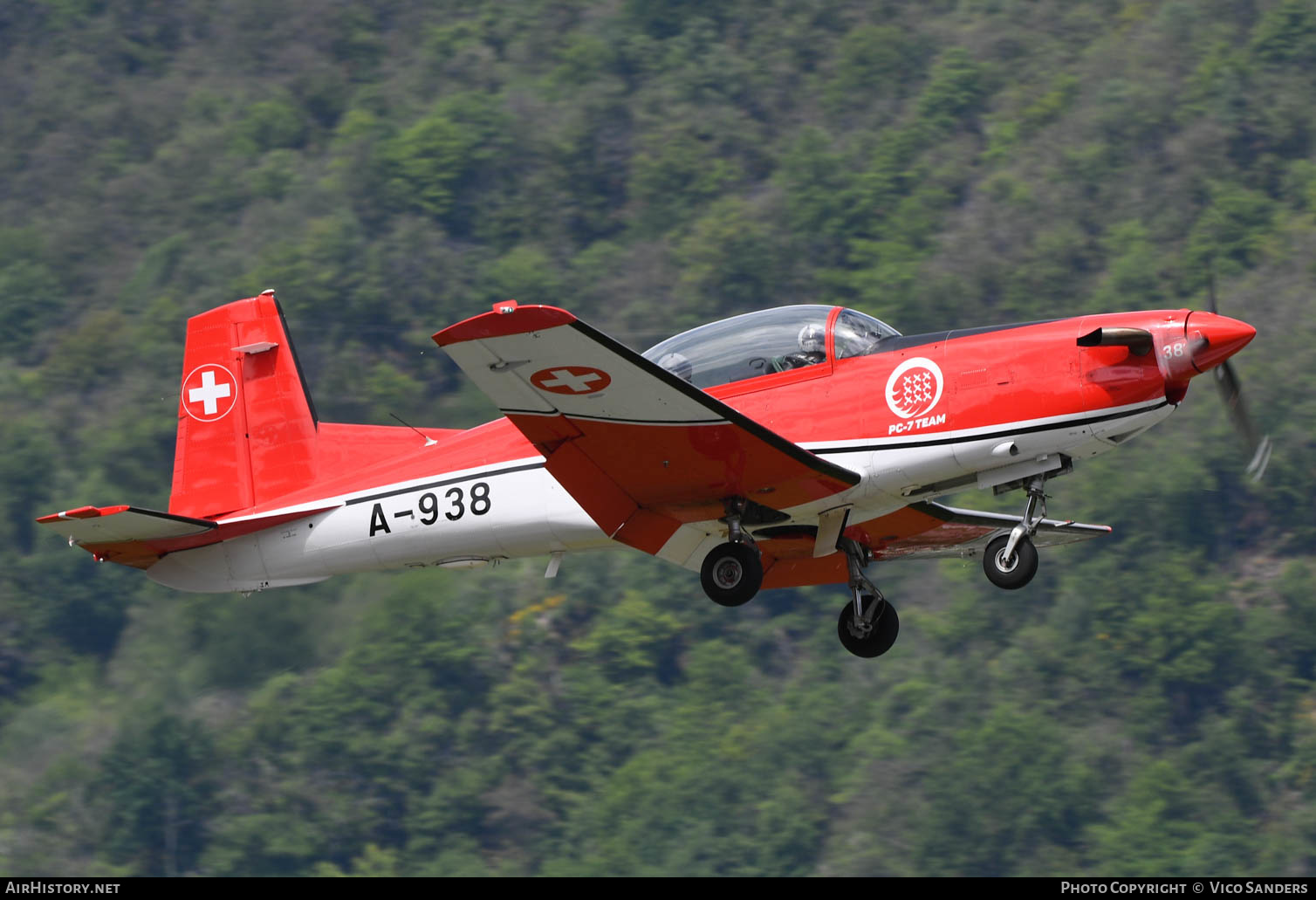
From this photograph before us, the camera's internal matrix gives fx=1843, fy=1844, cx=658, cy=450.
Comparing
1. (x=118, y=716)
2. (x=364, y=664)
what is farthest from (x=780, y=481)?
(x=118, y=716)

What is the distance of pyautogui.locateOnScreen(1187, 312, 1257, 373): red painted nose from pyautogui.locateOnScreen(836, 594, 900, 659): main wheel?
3.81m

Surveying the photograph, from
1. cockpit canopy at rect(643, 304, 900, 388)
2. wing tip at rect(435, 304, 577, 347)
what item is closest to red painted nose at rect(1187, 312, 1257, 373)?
cockpit canopy at rect(643, 304, 900, 388)

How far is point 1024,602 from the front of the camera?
5197cm

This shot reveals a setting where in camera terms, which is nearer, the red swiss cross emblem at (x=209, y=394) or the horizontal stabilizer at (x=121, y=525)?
the horizontal stabilizer at (x=121, y=525)

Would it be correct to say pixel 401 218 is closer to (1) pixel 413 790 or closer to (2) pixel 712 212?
(2) pixel 712 212

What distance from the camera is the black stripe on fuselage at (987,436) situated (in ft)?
46.6

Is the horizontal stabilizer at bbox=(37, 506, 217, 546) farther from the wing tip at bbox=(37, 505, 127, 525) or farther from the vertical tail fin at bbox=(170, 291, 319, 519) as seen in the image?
the vertical tail fin at bbox=(170, 291, 319, 519)

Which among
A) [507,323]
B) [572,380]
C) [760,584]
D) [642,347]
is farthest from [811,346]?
[642,347]

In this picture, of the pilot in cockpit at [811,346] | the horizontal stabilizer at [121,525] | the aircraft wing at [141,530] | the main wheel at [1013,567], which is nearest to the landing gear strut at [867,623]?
the main wheel at [1013,567]

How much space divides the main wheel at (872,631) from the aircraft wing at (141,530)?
16.3ft

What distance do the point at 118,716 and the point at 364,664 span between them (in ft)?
23.5

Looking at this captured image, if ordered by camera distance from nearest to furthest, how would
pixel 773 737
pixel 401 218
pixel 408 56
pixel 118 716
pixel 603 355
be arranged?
pixel 603 355 → pixel 773 737 → pixel 118 716 → pixel 401 218 → pixel 408 56

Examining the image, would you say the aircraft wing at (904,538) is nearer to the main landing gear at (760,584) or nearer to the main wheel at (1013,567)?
the main landing gear at (760,584)

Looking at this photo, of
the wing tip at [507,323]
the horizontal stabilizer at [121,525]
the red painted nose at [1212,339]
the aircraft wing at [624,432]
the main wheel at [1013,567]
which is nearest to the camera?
the wing tip at [507,323]
